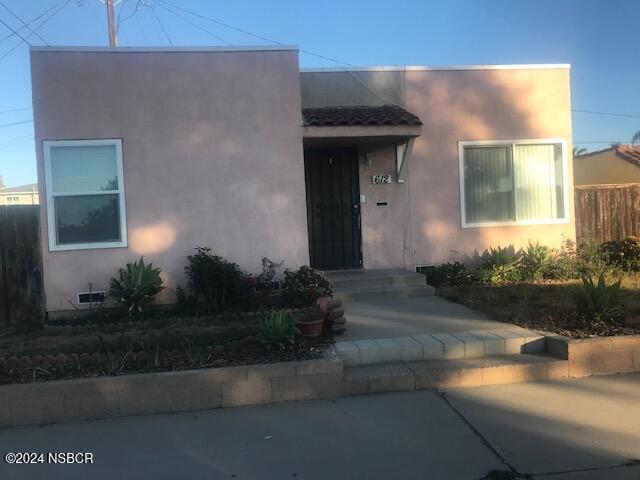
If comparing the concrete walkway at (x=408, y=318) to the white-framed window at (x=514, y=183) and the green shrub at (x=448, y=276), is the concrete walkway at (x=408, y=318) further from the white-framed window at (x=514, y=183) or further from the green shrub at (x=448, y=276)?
the white-framed window at (x=514, y=183)

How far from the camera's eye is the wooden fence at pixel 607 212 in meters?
12.0

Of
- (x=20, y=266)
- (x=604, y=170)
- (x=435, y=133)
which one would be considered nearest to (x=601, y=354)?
(x=435, y=133)

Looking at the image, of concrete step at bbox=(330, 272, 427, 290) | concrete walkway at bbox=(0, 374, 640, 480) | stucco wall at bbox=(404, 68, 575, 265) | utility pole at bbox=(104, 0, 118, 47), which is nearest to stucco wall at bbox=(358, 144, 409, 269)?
stucco wall at bbox=(404, 68, 575, 265)

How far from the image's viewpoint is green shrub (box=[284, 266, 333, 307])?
8.23 m

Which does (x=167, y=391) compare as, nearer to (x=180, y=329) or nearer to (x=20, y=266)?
(x=180, y=329)

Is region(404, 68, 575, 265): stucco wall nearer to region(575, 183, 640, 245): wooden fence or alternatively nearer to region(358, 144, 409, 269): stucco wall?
region(358, 144, 409, 269): stucco wall

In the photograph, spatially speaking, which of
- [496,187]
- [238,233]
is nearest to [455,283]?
[496,187]

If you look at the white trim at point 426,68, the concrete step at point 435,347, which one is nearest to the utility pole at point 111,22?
the white trim at point 426,68

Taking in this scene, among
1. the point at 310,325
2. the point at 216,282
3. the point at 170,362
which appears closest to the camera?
the point at 170,362

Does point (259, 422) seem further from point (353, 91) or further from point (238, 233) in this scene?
point (353, 91)

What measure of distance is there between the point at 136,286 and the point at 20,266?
2.14 meters

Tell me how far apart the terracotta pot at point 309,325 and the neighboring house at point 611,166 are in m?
18.5

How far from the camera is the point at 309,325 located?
606 centimetres

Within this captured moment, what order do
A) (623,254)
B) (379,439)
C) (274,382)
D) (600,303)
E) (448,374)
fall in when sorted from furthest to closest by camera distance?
(623,254), (600,303), (448,374), (274,382), (379,439)
